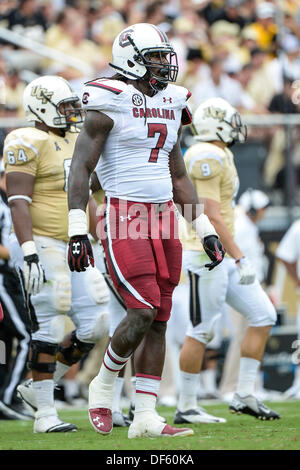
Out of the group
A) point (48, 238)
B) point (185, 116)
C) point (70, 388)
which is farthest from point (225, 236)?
point (70, 388)

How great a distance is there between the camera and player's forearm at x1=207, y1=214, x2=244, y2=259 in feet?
21.0

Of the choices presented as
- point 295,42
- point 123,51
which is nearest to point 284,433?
point 123,51

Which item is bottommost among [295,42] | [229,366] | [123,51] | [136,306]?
[229,366]

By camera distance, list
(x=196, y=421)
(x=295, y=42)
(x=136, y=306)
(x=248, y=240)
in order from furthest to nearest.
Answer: (x=295, y=42)
(x=248, y=240)
(x=196, y=421)
(x=136, y=306)

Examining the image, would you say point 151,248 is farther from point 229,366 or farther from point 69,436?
point 229,366

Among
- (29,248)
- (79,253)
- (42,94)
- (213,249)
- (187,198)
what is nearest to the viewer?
(79,253)

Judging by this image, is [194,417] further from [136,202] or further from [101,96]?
[101,96]

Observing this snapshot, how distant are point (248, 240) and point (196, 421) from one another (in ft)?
10.6

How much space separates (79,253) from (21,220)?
43.9 inches

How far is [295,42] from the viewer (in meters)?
12.4

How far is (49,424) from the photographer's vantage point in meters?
5.88

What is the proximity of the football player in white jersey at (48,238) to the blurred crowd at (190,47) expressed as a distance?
4.56m

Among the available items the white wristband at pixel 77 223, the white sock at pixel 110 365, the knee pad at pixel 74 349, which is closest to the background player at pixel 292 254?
the knee pad at pixel 74 349
